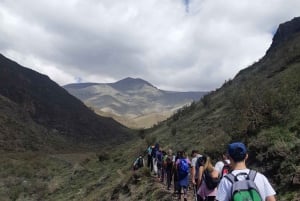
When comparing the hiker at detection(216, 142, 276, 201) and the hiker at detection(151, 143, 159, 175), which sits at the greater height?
the hiker at detection(151, 143, 159, 175)

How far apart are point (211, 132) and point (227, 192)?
1796cm

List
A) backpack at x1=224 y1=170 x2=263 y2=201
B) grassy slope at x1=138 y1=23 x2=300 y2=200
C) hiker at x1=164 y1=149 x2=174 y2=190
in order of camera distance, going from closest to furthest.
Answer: backpack at x1=224 y1=170 x2=263 y2=201
grassy slope at x1=138 y1=23 x2=300 y2=200
hiker at x1=164 y1=149 x2=174 y2=190

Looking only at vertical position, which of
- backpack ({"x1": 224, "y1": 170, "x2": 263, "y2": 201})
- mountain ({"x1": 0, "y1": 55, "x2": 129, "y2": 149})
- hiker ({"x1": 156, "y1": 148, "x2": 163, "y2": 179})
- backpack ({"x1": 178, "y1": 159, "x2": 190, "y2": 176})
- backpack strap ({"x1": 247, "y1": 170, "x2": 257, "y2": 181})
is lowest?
backpack ({"x1": 224, "y1": 170, "x2": 263, "y2": 201})

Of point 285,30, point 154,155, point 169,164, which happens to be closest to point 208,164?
point 169,164

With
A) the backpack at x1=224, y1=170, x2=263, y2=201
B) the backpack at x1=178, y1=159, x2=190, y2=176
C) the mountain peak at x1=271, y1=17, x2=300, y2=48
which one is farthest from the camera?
the mountain peak at x1=271, y1=17, x2=300, y2=48

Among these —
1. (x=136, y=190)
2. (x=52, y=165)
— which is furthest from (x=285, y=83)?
(x=52, y=165)

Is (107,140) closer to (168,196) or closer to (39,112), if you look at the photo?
(39,112)

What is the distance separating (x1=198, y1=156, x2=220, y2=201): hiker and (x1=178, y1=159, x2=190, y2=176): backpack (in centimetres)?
393

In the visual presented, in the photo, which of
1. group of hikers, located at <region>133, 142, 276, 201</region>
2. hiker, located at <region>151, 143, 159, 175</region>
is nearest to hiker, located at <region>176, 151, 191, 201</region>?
group of hikers, located at <region>133, 142, 276, 201</region>

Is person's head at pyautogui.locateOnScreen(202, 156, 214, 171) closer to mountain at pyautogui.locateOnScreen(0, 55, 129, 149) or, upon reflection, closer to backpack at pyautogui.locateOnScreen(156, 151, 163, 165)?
backpack at pyautogui.locateOnScreen(156, 151, 163, 165)

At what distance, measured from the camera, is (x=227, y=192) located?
428cm

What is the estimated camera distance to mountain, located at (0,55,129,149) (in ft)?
216

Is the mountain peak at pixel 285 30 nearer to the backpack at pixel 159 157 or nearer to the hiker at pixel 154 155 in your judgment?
the hiker at pixel 154 155

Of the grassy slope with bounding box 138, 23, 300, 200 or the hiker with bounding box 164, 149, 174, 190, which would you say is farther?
the hiker with bounding box 164, 149, 174, 190
